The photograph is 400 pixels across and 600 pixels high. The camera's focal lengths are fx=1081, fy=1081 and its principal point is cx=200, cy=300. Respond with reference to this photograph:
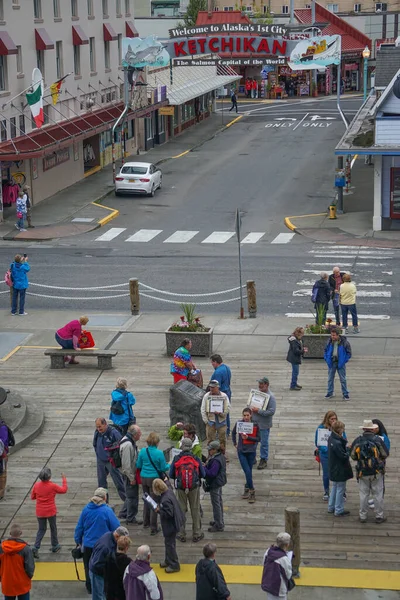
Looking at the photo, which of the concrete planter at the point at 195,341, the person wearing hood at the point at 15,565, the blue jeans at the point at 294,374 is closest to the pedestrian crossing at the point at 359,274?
the concrete planter at the point at 195,341

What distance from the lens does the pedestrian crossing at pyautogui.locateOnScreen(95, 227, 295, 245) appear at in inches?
1548

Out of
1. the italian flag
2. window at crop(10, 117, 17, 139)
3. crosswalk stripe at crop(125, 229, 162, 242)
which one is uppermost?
the italian flag

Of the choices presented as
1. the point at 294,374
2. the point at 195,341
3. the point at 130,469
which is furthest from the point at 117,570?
the point at 195,341

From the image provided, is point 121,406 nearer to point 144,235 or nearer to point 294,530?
point 294,530

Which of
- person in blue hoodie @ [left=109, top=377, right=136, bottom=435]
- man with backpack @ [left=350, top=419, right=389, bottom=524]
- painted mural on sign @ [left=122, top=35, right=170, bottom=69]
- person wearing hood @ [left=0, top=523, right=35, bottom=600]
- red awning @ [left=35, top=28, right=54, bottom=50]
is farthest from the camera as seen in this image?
painted mural on sign @ [left=122, top=35, right=170, bottom=69]

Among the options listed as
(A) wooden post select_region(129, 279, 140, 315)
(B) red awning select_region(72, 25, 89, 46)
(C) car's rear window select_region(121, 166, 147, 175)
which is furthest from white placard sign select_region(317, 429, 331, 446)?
(B) red awning select_region(72, 25, 89, 46)

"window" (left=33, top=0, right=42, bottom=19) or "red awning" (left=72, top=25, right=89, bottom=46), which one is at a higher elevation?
"window" (left=33, top=0, right=42, bottom=19)

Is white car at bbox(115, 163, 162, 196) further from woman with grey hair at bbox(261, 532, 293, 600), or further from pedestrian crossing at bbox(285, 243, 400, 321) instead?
woman with grey hair at bbox(261, 532, 293, 600)

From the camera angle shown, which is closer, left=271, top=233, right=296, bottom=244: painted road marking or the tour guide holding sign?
the tour guide holding sign

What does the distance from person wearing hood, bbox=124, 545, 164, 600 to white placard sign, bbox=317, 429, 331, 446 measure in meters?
4.48

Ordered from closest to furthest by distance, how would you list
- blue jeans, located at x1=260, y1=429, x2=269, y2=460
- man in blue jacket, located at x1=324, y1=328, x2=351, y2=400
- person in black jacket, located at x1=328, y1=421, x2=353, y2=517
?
person in black jacket, located at x1=328, y1=421, x2=353, y2=517 → blue jeans, located at x1=260, y1=429, x2=269, y2=460 → man in blue jacket, located at x1=324, y1=328, x2=351, y2=400

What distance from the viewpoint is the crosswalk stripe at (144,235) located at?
3969 centimetres

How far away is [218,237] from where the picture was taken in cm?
4003

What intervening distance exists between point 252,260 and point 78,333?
44.1ft
